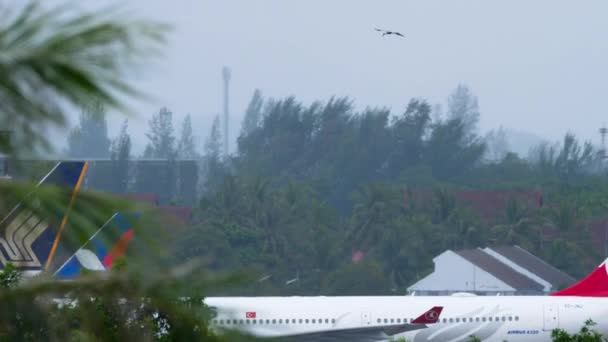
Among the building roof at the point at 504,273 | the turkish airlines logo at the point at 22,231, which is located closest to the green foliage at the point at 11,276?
the turkish airlines logo at the point at 22,231

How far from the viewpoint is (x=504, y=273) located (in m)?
55.5

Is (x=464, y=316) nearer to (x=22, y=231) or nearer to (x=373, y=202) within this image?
(x=22, y=231)

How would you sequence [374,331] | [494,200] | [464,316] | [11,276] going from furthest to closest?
[494,200] < [464,316] < [374,331] < [11,276]

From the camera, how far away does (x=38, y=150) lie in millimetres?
2381

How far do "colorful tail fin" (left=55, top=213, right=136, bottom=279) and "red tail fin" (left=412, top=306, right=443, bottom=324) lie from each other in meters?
21.2

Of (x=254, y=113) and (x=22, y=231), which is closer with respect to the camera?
(x=22, y=231)

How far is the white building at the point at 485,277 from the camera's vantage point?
2140 inches

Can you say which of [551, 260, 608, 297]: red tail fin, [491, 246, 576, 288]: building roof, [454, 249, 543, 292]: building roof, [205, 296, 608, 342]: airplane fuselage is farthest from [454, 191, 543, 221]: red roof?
[205, 296, 608, 342]: airplane fuselage

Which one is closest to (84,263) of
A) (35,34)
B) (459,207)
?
(35,34)

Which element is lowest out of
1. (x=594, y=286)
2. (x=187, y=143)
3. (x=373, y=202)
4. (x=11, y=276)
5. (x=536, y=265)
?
(x=11, y=276)

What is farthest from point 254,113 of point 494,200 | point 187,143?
point 494,200

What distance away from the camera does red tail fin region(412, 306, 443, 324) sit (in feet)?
77.1

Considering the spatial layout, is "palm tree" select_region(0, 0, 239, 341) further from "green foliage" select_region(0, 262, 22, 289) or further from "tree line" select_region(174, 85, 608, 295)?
"tree line" select_region(174, 85, 608, 295)

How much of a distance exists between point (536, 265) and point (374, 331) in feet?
115
